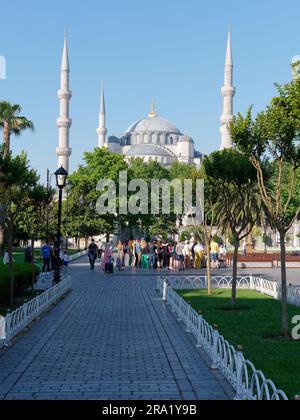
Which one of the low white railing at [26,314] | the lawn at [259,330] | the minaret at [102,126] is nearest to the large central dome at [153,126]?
the minaret at [102,126]

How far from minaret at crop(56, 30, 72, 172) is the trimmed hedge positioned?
202 feet

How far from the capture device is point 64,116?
7856 centimetres

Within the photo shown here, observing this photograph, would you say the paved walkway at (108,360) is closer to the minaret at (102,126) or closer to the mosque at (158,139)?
the mosque at (158,139)

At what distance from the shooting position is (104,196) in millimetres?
53156

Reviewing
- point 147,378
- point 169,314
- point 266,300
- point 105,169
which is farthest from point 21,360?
point 105,169

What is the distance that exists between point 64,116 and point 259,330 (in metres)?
69.6

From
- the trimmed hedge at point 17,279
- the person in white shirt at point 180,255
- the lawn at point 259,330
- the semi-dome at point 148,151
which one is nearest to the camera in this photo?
the lawn at point 259,330

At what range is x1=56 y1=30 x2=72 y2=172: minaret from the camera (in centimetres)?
7781

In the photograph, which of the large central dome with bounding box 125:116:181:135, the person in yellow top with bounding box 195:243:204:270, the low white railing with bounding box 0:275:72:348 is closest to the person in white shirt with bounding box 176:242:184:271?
the person in yellow top with bounding box 195:243:204:270

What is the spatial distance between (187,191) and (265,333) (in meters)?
42.5

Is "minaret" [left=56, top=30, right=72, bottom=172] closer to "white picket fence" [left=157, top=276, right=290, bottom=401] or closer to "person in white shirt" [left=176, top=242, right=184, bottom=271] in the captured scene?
"person in white shirt" [left=176, top=242, right=184, bottom=271]

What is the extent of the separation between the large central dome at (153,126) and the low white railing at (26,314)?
11539 cm

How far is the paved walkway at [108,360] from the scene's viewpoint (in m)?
7.10
